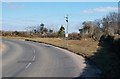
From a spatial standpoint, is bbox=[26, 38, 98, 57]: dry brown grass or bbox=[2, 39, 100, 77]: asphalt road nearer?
bbox=[2, 39, 100, 77]: asphalt road

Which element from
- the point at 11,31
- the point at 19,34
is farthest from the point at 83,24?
the point at 11,31

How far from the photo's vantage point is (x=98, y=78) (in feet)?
51.8

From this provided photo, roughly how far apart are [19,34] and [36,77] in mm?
100836

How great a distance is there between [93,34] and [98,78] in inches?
3013

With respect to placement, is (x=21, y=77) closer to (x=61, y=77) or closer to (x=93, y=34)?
(x=61, y=77)

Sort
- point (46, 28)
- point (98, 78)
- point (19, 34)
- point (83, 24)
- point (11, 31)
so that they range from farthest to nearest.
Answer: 1. point (46, 28)
2. point (11, 31)
3. point (19, 34)
4. point (83, 24)
5. point (98, 78)

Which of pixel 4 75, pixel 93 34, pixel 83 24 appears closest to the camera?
pixel 4 75

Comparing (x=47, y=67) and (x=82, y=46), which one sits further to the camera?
(x=82, y=46)

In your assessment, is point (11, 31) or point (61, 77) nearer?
point (61, 77)

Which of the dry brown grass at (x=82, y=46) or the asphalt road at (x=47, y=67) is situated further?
the dry brown grass at (x=82, y=46)

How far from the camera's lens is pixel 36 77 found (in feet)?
53.2

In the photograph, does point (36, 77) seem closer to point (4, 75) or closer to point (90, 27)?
point (4, 75)

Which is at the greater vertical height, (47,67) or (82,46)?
(47,67)

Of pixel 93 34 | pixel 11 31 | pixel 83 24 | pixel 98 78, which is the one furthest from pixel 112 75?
pixel 11 31
